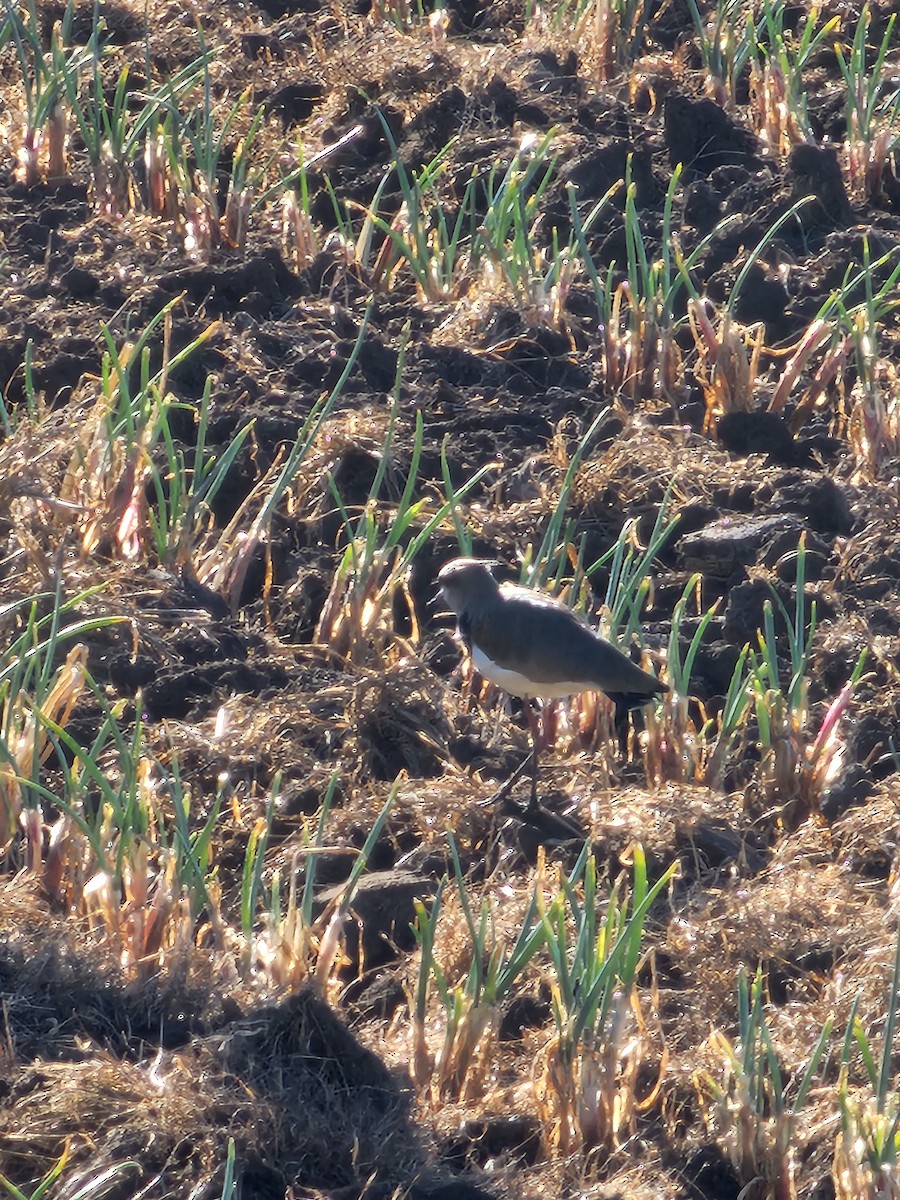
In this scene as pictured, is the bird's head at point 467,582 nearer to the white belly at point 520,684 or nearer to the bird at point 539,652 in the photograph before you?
the bird at point 539,652

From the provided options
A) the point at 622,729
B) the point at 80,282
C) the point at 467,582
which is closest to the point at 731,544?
the point at 622,729

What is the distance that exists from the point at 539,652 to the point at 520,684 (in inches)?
3.9

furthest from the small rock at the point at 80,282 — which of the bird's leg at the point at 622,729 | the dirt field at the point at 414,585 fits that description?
the bird's leg at the point at 622,729

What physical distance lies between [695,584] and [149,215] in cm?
222

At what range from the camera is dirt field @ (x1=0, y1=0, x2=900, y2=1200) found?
286 cm

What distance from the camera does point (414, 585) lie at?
14.2 feet

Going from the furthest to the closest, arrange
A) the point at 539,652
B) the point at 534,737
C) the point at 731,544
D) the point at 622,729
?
the point at 731,544 < the point at 622,729 < the point at 534,737 < the point at 539,652

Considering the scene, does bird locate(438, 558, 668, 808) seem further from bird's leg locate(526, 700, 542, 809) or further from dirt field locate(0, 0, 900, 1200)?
Result: dirt field locate(0, 0, 900, 1200)

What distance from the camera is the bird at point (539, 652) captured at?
3650mm

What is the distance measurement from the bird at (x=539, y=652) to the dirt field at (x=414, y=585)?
142 millimetres

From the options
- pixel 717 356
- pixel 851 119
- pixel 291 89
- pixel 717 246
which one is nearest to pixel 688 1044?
pixel 717 356

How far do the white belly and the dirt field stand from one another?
0.20 m

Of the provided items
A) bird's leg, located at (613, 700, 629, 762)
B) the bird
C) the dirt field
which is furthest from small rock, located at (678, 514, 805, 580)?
the bird

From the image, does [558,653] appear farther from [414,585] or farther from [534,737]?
[414,585]
